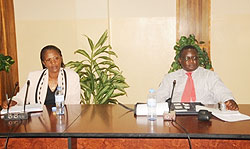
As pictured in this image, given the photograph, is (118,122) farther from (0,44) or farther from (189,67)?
(0,44)

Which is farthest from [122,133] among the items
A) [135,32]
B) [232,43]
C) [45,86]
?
[232,43]

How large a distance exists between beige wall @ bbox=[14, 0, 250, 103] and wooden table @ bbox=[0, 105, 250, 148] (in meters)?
2.23

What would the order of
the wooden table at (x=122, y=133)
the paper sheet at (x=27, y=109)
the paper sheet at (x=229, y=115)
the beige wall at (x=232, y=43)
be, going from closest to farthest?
the wooden table at (x=122, y=133) → the paper sheet at (x=229, y=115) → the paper sheet at (x=27, y=109) → the beige wall at (x=232, y=43)

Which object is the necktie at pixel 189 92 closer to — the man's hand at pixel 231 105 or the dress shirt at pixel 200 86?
the dress shirt at pixel 200 86

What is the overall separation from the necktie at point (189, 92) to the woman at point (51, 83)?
3.69ft

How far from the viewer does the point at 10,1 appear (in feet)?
13.5

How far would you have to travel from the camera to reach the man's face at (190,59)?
273 cm

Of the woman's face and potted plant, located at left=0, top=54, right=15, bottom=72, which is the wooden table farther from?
potted plant, located at left=0, top=54, right=15, bottom=72

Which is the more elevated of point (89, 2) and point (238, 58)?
point (89, 2)

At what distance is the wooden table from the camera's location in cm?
168

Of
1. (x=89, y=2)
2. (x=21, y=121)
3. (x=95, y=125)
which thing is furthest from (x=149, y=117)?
(x=89, y=2)

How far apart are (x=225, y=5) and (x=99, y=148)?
122 inches

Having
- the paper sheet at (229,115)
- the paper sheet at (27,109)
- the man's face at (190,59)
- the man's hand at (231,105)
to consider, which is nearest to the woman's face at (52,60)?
the paper sheet at (27,109)

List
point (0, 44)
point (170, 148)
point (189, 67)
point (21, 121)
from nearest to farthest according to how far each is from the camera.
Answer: point (170, 148), point (21, 121), point (189, 67), point (0, 44)
